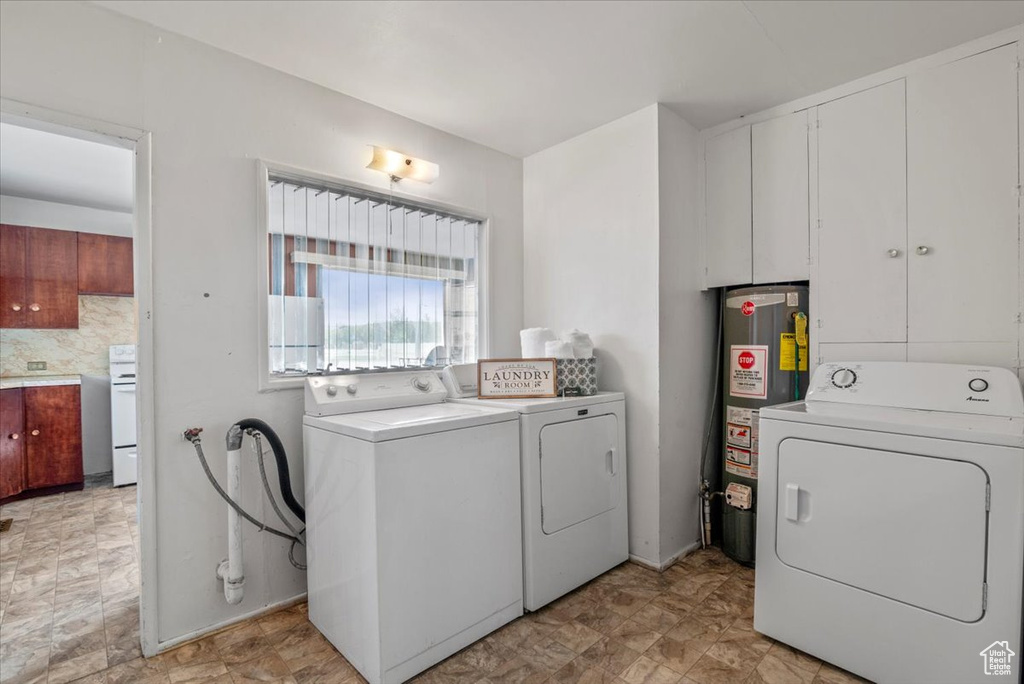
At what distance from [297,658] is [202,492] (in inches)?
29.5

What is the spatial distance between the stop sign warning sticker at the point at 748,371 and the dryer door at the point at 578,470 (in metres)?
0.73


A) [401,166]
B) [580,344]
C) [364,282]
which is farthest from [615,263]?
[364,282]

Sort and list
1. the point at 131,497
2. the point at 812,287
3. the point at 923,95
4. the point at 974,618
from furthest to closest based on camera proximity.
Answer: the point at 131,497 < the point at 812,287 < the point at 923,95 < the point at 974,618

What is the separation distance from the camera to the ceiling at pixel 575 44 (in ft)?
5.87

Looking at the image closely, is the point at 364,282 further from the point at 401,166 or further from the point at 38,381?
the point at 38,381

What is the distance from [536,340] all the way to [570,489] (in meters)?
0.83

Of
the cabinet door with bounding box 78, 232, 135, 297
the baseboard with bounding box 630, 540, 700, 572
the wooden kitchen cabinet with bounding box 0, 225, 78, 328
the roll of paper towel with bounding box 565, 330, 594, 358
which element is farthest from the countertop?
the baseboard with bounding box 630, 540, 700, 572

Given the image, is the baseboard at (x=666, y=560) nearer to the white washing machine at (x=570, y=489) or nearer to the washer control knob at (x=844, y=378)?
the white washing machine at (x=570, y=489)

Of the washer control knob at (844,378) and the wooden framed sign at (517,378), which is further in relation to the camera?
the wooden framed sign at (517,378)

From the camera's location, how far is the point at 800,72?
2.23 meters

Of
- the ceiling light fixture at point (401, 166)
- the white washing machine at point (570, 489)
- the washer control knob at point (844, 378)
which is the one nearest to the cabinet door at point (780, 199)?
the washer control knob at point (844, 378)

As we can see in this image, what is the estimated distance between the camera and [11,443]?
372 centimetres

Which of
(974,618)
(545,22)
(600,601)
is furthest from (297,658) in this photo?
(545,22)

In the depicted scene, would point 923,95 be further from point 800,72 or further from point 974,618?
point 974,618
